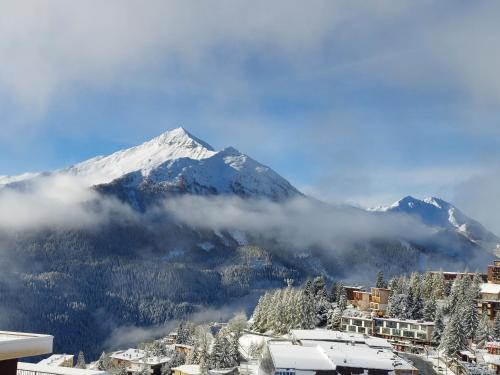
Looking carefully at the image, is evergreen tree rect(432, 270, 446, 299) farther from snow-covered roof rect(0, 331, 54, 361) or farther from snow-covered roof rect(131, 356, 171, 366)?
snow-covered roof rect(0, 331, 54, 361)

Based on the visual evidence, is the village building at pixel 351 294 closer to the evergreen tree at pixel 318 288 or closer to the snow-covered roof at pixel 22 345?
the evergreen tree at pixel 318 288

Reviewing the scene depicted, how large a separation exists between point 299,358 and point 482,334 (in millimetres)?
33941

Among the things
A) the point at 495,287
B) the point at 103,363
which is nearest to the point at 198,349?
the point at 103,363

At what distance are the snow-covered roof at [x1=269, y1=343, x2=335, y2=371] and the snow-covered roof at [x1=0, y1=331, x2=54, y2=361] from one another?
155ft

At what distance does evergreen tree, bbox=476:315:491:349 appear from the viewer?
3327 inches

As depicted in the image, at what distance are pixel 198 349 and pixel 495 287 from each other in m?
57.1

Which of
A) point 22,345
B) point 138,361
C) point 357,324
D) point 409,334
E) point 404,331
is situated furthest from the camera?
point 138,361

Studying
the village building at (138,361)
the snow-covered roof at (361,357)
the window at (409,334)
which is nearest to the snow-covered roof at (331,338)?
the snow-covered roof at (361,357)

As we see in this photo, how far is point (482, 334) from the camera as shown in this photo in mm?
85562

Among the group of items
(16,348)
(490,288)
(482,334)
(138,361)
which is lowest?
(138,361)

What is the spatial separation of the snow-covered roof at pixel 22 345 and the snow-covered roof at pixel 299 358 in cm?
4717

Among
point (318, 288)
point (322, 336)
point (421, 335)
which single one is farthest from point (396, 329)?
point (318, 288)

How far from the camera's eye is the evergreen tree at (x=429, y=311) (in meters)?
99.6

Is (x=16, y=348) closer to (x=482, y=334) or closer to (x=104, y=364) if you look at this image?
(x=482, y=334)
